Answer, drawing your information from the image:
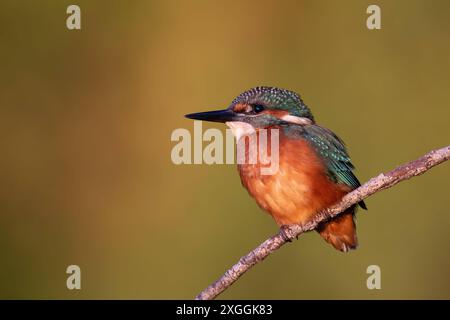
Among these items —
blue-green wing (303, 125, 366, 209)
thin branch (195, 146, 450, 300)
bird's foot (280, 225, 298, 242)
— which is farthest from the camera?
blue-green wing (303, 125, 366, 209)

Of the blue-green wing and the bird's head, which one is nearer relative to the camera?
the blue-green wing

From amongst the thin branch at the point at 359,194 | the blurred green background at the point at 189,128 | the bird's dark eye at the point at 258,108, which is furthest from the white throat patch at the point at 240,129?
the blurred green background at the point at 189,128

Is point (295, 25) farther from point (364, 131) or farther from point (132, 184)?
point (132, 184)

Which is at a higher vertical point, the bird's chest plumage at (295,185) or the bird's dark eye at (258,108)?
the bird's dark eye at (258,108)

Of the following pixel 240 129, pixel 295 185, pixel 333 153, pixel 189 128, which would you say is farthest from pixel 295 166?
pixel 189 128

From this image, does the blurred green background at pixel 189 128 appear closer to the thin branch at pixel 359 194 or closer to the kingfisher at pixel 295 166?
the kingfisher at pixel 295 166

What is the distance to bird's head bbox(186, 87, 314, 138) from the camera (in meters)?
3.63

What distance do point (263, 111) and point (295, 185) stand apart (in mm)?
516

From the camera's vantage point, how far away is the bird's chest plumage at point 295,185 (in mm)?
3334

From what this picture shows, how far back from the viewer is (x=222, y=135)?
4.16m

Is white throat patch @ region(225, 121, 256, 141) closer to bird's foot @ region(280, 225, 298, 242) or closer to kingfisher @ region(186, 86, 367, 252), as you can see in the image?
kingfisher @ region(186, 86, 367, 252)

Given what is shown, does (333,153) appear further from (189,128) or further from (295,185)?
(189,128)

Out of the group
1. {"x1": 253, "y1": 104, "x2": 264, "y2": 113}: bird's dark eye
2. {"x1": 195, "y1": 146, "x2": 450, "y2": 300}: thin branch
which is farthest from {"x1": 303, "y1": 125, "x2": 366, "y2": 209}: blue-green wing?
{"x1": 195, "y1": 146, "x2": 450, "y2": 300}: thin branch

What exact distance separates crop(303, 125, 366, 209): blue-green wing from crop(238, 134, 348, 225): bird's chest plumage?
65 millimetres
